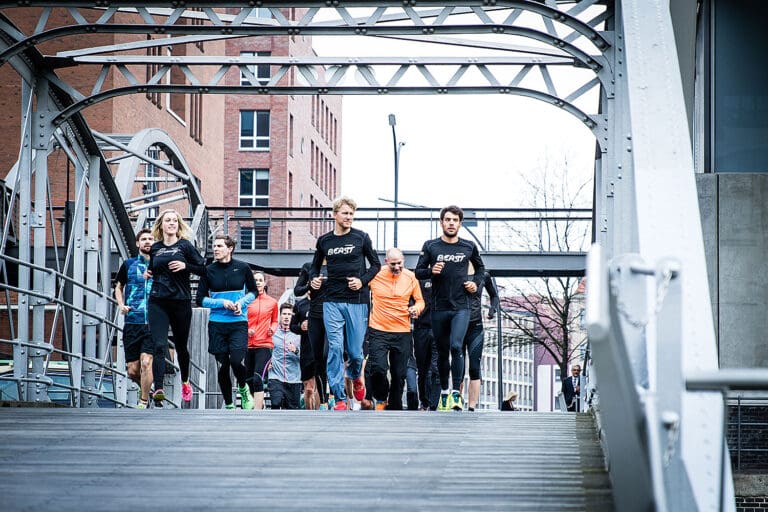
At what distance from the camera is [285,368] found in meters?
18.8

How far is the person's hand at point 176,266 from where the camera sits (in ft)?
46.4

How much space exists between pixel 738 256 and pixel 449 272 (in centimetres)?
312

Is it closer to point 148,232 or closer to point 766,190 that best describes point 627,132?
point 766,190

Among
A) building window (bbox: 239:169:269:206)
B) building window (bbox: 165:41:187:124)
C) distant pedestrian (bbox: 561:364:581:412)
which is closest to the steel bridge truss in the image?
distant pedestrian (bbox: 561:364:581:412)

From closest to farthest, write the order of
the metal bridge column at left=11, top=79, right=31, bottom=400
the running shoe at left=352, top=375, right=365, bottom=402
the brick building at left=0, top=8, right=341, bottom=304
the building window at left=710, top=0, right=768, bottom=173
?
the running shoe at left=352, top=375, right=365, bottom=402 < the metal bridge column at left=11, top=79, right=31, bottom=400 < the building window at left=710, top=0, right=768, bottom=173 < the brick building at left=0, top=8, right=341, bottom=304

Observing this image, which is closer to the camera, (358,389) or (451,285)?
(451,285)

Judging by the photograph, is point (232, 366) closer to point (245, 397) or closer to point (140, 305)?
point (245, 397)

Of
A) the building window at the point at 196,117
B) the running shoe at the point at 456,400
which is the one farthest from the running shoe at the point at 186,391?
the building window at the point at 196,117

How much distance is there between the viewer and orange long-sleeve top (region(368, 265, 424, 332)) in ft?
48.1

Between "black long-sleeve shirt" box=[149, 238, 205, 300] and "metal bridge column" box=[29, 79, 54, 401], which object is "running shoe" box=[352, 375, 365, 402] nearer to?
"black long-sleeve shirt" box=[149, 238, 205, 300]

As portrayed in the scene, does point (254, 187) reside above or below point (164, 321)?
above

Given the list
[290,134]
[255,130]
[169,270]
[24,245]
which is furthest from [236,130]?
[169,270]

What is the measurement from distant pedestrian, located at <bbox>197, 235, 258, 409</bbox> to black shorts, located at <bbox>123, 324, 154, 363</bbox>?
2.26 feet

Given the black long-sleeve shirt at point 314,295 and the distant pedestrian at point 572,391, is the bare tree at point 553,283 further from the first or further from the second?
the black long-sleeve shirt at point 314,295
